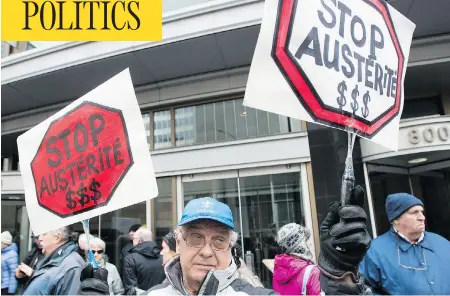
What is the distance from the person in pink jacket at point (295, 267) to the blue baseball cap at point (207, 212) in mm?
1342

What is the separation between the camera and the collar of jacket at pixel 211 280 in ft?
5.19

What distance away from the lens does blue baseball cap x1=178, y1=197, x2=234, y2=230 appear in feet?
5.39

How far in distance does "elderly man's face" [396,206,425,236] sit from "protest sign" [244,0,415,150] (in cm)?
124

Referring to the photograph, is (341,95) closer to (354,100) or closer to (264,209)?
(354,100)

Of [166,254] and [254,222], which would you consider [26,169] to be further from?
[254,222]

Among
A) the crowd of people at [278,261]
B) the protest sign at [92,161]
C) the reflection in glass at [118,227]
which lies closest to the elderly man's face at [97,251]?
the crowd of people at [278,261]

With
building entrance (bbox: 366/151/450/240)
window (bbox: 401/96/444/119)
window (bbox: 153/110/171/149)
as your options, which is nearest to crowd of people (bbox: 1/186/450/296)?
window (bbox: 153/110/171/149)

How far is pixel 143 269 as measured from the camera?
14.5 feet

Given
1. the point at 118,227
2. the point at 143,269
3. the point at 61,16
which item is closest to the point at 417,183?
the point at 143,269

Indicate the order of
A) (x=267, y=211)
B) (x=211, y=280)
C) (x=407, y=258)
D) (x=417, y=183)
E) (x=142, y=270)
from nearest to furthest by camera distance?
(x=211, y=280) < (x=407, y=258) < (x=142, y=270) < (x=267, y=211) < (x=417, y=183)

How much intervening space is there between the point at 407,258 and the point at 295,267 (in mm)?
872

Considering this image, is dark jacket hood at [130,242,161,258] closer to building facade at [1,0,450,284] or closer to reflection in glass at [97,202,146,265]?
building facade at [1,0,450,284]

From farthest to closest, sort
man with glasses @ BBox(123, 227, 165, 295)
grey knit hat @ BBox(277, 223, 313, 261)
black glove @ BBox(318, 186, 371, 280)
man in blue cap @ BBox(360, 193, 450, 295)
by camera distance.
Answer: man with glasses @ BBox(123, 227, 165, 295) → grey knit hat @ BBox(277, 223, 313, 261) → man in blue cap @ BBox(360, 193, 450, 295) → black glove @ BBox(318, 186, 371, 280)

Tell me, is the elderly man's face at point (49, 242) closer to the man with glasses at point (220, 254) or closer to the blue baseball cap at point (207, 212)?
the man with glasses at point (220, 254)
